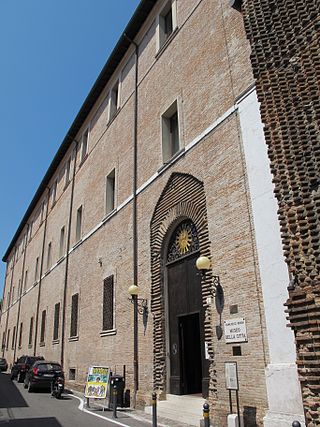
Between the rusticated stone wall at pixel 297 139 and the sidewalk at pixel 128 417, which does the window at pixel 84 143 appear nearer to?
the sidewalk at pixel 128 417

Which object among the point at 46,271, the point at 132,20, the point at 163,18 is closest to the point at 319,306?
the point at 163,18

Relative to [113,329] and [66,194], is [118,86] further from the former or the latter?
[113,329]

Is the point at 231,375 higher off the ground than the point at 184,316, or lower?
lower

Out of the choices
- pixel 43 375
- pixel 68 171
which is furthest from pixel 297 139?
pixel 68 171

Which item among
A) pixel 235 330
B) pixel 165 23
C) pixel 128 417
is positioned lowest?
pixel 128 417

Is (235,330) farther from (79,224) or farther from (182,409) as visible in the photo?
(79,224)

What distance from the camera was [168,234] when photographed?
42.7ft

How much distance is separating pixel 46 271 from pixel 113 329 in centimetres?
1588

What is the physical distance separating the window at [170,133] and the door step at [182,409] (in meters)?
7.43

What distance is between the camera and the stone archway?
10734mm

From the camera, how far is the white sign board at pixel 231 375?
841cm

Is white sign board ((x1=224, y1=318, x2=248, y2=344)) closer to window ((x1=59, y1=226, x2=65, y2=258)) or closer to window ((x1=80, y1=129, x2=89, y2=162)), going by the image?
window ((x1=80, y1=129, x2=89, y2=162))

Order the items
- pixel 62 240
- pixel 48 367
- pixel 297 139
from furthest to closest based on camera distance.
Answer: pixel 62 240 → pixel 48 367 → pixel 297 139

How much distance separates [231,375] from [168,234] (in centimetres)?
540
